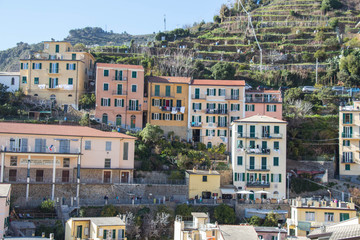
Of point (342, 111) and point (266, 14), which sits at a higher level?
point (266, 14)

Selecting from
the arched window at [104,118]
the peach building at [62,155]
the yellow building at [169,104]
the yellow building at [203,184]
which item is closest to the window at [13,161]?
the peach building at [62,155]

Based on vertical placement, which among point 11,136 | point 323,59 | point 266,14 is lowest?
point 11,136

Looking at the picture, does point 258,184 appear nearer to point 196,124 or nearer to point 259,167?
point 259,167

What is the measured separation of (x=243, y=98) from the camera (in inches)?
2467

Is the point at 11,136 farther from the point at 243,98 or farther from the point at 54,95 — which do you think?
the point at 243,98

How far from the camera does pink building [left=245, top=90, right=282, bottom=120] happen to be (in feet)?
204

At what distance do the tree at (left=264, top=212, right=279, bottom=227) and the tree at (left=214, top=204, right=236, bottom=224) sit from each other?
10.00ft

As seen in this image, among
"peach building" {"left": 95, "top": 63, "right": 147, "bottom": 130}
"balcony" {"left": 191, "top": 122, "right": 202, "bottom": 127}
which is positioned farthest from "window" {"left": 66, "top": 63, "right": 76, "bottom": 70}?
"balcony" {"left": 191, "top": 122, "right": 202, "bottom": 127}

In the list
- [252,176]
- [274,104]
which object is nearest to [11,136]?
[252,176]

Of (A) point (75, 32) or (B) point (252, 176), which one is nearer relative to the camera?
(B) point (252, 176)

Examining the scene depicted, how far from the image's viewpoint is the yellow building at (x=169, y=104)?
62.2m

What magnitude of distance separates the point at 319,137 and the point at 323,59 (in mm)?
22402

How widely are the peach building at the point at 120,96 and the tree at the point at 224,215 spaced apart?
17128 mm

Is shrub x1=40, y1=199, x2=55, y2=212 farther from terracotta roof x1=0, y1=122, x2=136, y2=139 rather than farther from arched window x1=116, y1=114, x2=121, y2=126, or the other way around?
arched window x1=116, y1=114, x2=121, y2=126
